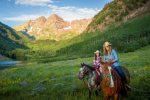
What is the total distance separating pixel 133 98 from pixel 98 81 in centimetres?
268

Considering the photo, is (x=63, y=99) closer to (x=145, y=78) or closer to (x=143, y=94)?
(x=143, y=94)

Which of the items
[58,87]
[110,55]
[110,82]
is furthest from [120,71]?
[58,87]

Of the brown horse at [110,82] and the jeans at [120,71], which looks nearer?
the brown horse at [110,82]

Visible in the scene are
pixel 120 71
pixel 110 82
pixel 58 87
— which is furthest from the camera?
pixel 58 87

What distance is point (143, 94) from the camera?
19.2 m

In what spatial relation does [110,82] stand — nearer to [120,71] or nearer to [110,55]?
[110,55]

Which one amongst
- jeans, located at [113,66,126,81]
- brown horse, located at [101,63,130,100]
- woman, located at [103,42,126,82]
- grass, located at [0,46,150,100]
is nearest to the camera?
brown horse, located at [101,63,130,100]

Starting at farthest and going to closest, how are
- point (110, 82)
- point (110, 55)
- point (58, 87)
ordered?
point (58, 87), point (110, 55), point (110, 82)

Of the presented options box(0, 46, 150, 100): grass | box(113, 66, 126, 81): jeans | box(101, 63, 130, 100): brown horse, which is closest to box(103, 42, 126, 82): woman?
box(113, 66, 126, 81): jeans

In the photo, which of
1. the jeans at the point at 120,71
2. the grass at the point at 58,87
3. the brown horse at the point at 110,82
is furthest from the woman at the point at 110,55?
the grass at the point at 58,87

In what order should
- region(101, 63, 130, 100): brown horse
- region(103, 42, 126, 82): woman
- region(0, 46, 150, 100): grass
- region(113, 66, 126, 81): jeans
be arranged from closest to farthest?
1. region(101, 63, 130, 100): brown horse
2. region(103, 42, 126, 82): woman
3. region(113, 66, 126, 81): jeans
4. region(0, 46, 150, 100): grass

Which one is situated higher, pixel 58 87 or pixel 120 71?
pixel 120 71

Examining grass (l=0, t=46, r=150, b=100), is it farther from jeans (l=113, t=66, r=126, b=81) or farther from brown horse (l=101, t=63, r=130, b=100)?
brown horse (l=101, t=63, r=130, b=100)

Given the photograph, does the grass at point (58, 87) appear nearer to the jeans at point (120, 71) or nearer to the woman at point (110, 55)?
the jeans at point (120, 71)
